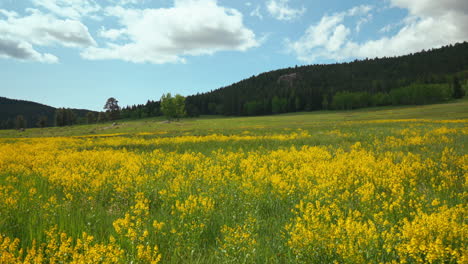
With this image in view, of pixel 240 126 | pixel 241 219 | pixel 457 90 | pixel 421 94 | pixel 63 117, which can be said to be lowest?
pixel 241 219

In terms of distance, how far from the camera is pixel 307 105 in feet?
417

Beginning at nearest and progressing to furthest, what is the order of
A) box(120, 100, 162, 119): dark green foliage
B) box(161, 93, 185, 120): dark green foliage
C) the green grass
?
the green grass, box(161, 93, 185, 120): dark green foliage, box(120, 100, 162, 119): dark green foliage

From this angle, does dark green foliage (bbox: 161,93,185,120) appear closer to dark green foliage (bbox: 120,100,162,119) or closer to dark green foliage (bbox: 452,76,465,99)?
dark green foliage (bbox: 120,100,162,119)

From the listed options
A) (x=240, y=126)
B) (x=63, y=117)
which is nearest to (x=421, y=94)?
(x=240, y=126)

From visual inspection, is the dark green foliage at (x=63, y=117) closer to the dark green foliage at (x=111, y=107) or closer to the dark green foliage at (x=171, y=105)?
the dark green foliage at (x=111, y=107)

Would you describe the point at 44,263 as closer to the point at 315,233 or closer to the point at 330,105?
the point at 315,233

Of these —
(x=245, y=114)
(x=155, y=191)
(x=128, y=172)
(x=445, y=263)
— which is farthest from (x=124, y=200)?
(x=245, y=114)

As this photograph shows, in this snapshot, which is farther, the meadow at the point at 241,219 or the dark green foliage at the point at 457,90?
the dark green foliage at the point at 457,90

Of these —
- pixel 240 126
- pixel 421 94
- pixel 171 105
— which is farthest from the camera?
pixel 421 94

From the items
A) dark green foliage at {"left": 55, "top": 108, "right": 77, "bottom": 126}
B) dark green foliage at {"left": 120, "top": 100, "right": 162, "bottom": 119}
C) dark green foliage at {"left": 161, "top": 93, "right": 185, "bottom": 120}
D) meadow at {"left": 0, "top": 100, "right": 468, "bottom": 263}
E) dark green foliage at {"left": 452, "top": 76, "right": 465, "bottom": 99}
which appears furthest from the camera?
dark green foliage at {"left": 120, "top": 100, "right": 162, "bottom": 119}

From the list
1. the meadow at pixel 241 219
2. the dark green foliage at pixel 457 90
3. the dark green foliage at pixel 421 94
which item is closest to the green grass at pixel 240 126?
the meadow at pixel 241 219

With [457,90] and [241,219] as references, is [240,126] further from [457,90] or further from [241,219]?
[457,90]

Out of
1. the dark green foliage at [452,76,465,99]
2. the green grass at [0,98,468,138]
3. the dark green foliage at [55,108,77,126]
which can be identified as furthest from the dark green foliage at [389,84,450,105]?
the dark green foliage at [55,108,77,126]

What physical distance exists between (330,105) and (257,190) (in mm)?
128186
